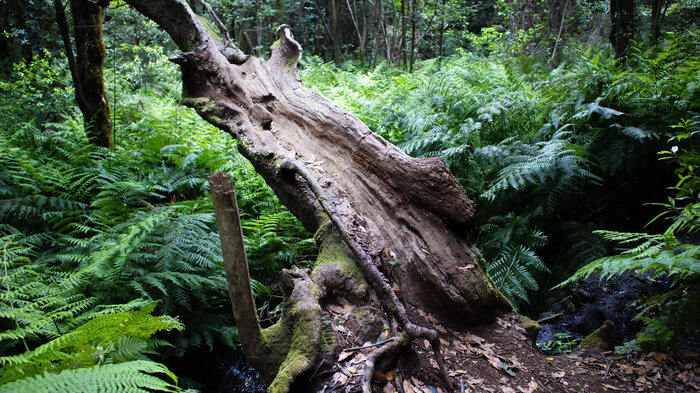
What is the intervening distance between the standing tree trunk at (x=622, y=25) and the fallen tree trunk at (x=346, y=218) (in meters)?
5.60

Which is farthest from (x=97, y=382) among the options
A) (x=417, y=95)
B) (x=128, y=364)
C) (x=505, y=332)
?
(x=417, y=95)

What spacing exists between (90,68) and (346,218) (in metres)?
4.11

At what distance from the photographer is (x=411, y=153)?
456cm

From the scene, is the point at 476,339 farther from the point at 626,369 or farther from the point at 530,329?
the point at 626,369

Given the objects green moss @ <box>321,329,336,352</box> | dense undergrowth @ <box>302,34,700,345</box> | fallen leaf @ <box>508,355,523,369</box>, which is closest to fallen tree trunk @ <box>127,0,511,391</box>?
green moss @ <box>321,329,336,352</box>

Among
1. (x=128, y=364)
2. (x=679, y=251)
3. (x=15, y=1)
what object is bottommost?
(x=679, y=251)

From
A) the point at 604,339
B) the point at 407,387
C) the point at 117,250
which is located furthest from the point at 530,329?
the point at 117,250

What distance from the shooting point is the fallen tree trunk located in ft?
6.72

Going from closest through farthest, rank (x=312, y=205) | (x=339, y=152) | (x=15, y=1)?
(x=312, y=205) → (x=339, y=152) → (x=15, y=1)

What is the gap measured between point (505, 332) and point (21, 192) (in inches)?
184

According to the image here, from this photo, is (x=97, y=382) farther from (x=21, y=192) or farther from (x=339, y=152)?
(x=21, y=192)

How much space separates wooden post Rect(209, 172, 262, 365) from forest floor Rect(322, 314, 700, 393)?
502 millimetres

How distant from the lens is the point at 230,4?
11539 mm

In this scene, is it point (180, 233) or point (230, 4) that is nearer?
point (180, 233)
